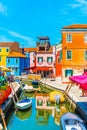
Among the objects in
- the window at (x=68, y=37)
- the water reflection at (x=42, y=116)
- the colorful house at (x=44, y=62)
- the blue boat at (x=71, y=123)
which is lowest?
the water reflection at (x=42, y=116)

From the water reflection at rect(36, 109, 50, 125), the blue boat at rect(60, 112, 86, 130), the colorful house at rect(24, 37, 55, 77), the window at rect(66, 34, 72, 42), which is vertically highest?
the window at rect(66, 34, 72, 42)

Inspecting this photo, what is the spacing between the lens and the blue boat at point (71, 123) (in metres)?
18.3

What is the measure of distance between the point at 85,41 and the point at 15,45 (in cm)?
4216

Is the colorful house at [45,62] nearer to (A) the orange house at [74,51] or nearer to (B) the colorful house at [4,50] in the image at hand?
(B) the colorful house at [4,50]

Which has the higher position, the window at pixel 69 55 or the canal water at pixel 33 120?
the window at pixel 69 55

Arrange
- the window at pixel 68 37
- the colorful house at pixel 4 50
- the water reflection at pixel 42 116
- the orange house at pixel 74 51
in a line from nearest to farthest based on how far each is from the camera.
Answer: the water reflection at pixel 42 116 < the window at pixel 68 37 < the orange house at pixel 74 51 < the colorful house at pixel 4 50

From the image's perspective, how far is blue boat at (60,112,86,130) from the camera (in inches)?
722

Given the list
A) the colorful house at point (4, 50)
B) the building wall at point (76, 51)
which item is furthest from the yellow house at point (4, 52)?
the building wall at point (76, 51)

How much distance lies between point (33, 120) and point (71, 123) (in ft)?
25.9

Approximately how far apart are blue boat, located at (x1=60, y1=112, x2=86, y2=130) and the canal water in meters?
3.34

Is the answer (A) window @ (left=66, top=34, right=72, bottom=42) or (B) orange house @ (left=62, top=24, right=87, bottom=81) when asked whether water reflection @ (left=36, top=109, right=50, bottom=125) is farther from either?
(A) window @ (left=66, top=34, right=72, bottom=42)

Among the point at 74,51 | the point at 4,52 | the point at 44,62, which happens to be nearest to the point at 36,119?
the point at 74,51

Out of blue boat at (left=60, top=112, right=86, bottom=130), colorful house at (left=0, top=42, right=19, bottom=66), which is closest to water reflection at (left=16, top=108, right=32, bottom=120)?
blue boat at (left=60, top=112, right=86, bottom=130)

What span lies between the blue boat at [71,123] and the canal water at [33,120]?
334cm
